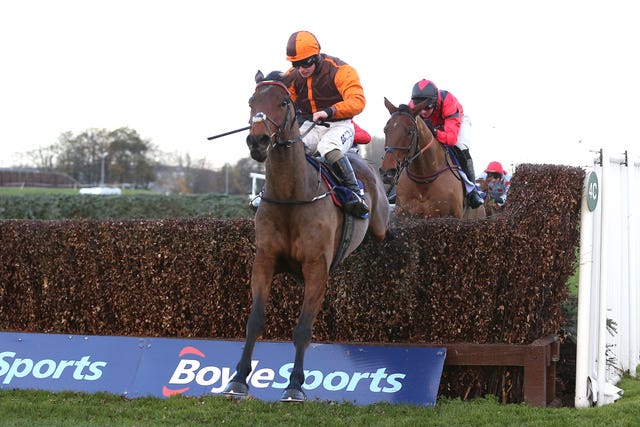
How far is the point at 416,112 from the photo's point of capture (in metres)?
8.83

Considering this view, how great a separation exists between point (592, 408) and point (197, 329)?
10.3 feet

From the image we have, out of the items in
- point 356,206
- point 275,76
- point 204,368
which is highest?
point 275,76

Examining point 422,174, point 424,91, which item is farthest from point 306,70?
point 422,174

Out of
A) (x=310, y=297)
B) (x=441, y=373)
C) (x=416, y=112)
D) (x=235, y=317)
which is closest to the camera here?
(x=310, y=297)

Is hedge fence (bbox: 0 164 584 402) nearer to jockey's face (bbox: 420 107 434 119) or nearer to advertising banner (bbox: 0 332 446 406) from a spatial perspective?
advertising banner (bbox: 0 332 446 406)

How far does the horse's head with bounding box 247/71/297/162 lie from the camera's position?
5.09 metres

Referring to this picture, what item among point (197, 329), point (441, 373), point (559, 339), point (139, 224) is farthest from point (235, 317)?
point (559, 339)

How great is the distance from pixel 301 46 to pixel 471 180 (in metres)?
4.15

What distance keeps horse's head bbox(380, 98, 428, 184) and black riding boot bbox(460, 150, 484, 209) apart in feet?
3.31

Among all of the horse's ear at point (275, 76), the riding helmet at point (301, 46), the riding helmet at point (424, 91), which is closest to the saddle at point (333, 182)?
the horse's ear at point (275, 76)

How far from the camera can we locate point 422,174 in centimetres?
927

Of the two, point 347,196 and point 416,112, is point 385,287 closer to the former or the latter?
point 347,196

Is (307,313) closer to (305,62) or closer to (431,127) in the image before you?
(305,62)

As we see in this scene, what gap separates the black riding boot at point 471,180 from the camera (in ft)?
31.4
